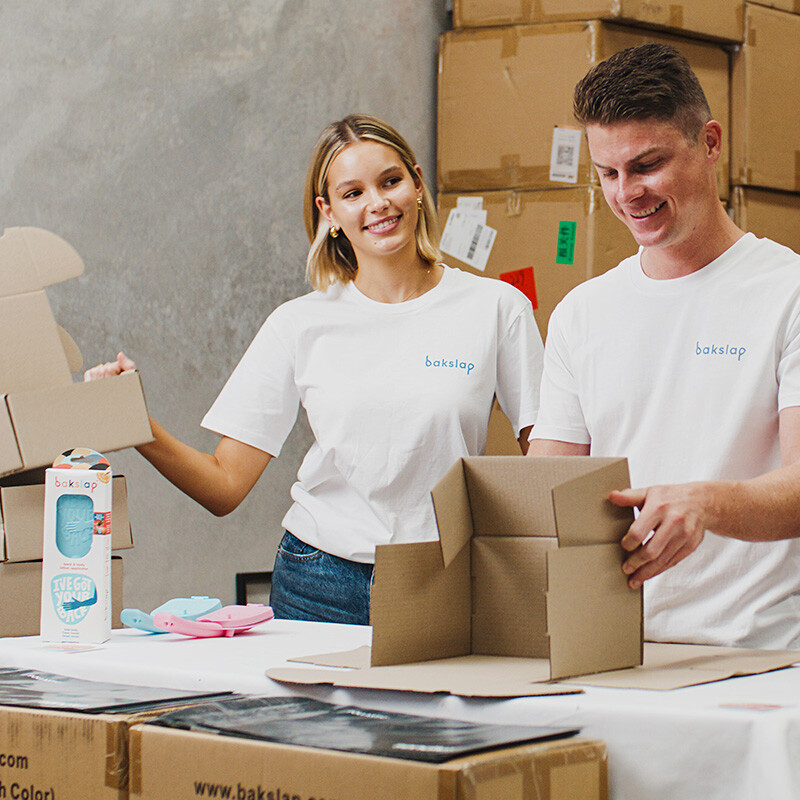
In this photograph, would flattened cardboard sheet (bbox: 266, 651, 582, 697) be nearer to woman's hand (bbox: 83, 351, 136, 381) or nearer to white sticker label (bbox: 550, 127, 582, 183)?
woman's hand (bbox: 83, 351, 136, 381)

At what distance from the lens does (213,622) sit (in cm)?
153

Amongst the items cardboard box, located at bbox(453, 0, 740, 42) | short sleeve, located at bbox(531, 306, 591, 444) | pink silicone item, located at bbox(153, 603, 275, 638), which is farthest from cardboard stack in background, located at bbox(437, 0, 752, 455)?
pink silicone item, located at bbox(153, 603, 275, 638)

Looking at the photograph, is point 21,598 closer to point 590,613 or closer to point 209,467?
point 209,467

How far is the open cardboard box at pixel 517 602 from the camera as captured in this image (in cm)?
108

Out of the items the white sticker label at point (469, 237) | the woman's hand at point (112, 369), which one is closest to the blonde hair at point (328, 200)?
the woman's hand at point (112, 369)

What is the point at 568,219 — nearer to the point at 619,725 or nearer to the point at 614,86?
the point at 614,86

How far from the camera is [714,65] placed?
10.4 ft

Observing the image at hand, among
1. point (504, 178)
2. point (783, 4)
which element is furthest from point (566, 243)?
point (783, 4)

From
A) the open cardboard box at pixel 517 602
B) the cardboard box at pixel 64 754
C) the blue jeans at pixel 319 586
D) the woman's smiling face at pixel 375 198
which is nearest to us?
the cardboard box at pixel 64 754

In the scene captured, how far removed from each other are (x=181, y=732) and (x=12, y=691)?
0.28 meters

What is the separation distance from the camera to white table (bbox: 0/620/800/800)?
2.92 ft

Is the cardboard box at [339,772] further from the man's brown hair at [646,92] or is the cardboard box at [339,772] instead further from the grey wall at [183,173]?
the grey wall at [183,173]

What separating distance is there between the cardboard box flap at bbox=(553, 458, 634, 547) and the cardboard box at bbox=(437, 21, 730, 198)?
1987 mm

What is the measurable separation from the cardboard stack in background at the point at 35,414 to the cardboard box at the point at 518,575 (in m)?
0.64
